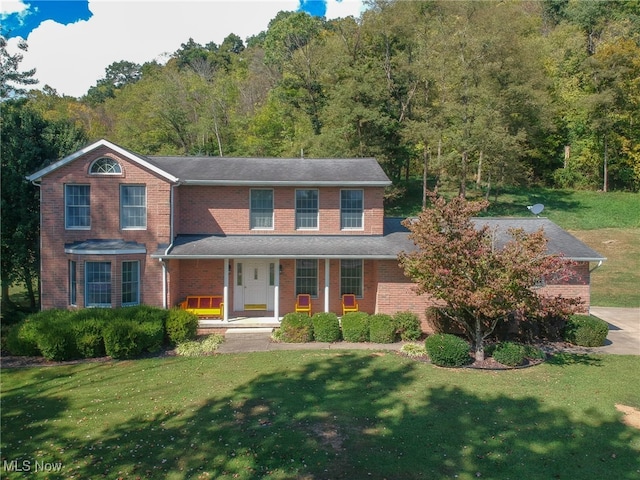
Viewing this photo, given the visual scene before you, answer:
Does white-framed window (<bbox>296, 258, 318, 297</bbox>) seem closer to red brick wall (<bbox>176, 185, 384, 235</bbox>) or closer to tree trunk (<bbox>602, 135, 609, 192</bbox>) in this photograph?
red brick wall (<bbox>176, 185, 384, 235</bbox>)

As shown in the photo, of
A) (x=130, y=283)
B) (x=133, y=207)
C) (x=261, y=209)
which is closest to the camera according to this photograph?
(x=130, y=283)

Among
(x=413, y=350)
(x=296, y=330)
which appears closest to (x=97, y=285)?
(x=296, y=330)

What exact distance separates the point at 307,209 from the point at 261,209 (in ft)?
6.33

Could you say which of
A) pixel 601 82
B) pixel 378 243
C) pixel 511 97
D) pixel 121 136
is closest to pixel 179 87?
pixel 121 136

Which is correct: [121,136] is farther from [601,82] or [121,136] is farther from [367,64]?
[601,82]

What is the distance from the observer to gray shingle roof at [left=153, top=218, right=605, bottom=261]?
56.6ft

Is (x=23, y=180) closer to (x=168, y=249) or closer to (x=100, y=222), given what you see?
(x=100, y=222)

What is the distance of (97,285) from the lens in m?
17.2

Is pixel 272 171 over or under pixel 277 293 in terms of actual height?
over

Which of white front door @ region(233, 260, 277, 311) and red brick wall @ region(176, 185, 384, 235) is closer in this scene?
Result: red brick wall @ region(176, 185, 384, 235)

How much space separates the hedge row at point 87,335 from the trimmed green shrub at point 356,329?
20.0 feet

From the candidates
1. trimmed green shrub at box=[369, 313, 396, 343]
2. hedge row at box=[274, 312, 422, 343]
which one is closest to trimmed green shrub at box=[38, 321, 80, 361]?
hedge row at box=[274, 312, 422, 343]

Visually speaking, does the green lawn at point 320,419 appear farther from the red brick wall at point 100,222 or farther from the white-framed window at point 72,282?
the red brick wall at point 100,222

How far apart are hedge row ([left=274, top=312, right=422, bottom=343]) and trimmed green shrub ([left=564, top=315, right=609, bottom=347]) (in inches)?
202
